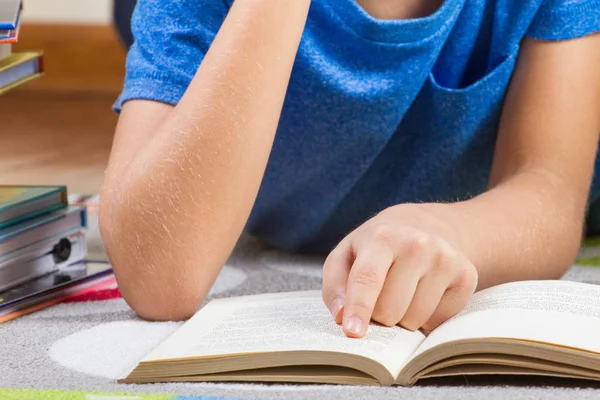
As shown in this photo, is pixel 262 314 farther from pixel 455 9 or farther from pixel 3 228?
pixel 455 9

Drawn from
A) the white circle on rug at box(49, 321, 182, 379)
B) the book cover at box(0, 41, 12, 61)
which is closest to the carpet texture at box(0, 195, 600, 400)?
the white circle on rug at box(49, 321, 182, 379)

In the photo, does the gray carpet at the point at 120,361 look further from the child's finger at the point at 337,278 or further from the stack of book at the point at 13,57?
the stack of book at the point at 13,57

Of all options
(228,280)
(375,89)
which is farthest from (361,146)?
(228,280)

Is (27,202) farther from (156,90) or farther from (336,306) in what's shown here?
(336,306)

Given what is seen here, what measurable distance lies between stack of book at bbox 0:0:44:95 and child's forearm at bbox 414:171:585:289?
374 mm

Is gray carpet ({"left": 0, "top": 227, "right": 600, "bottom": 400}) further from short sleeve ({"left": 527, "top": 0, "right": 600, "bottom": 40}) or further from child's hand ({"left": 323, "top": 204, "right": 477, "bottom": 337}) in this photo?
short sleeve ({"left": 527, "top": 0, "right": 600, "bottom": 40})

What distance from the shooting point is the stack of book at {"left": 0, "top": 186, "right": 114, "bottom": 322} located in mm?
753

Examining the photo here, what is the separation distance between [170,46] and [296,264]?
1.00 ft

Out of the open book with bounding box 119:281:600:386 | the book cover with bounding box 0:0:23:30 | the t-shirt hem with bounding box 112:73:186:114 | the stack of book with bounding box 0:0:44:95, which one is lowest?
the open book with bounding box 119:281:600:386

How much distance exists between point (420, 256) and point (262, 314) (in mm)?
126

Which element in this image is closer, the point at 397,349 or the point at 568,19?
the point at 397,349

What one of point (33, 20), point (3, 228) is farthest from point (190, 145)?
point (33, 20)

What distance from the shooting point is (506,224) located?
740 millimetres

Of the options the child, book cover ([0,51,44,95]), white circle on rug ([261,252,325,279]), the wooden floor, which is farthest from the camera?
the wooden floor
